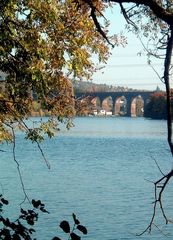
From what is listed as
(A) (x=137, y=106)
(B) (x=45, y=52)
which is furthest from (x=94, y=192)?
(A) (x=137, y=106)

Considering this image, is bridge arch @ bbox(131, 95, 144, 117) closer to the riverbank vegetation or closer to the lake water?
the lake water

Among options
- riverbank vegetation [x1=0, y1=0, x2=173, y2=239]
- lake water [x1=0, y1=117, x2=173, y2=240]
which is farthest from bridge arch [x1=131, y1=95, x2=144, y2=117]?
riverbank vegetation [x1=0, y1=0, x2=173, y2=239]

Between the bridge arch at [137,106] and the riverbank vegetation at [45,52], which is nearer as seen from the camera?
the riverbank vegetation at [45,52]

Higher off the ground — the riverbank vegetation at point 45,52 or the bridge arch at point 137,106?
the riverbank vegetation at point 45,52

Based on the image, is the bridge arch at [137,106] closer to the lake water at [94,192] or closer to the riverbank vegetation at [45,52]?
the lake water at [94,192]

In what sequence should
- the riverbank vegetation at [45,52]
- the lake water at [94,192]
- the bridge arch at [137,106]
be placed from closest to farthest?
1. the riverbank vegetation at [45,52]
2. the lake water at [94,192]
3. the bridge arch at [137,106]

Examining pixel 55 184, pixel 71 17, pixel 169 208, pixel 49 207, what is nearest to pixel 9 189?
pixel 55 184

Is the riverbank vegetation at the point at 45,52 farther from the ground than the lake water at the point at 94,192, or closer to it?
farther from the ground

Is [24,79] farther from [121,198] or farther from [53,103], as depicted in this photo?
[121,198]

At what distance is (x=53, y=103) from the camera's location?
8.95 meters

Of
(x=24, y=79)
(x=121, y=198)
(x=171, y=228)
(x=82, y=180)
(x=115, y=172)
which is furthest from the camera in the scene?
(x=115, y=172)

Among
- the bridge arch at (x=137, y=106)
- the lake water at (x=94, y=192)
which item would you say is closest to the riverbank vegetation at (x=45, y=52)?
the lake water at (x=94, y=192)

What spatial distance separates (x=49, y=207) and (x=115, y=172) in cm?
1347

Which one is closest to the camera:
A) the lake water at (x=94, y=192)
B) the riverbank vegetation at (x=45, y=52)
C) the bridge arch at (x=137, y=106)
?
the riverbank vegetation at (x=45, y=52)
